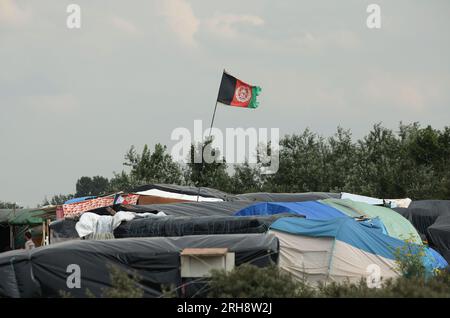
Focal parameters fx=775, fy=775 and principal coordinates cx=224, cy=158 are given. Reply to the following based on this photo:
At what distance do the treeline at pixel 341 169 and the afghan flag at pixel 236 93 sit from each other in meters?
16.5

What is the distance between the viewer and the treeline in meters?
44.3

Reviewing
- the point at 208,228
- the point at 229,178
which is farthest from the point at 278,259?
the point at 229,178

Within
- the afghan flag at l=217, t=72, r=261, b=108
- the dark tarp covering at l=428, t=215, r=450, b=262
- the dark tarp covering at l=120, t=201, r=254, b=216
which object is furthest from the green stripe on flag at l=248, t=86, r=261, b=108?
the dark tarp covering at l=428, t=215, r=450, b=262

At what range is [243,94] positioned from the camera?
25.3 meters

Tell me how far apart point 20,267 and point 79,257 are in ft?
3.60

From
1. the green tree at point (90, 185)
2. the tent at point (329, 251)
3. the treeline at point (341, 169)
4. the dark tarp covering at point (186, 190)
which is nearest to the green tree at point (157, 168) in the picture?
the treeline at point (341, 169)

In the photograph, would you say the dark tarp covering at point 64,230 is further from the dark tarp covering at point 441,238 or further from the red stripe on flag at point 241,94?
the dark tarp covering at point 441,238

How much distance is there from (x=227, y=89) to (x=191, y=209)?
4.64 m

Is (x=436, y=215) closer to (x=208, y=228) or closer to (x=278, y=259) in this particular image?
(x=208, y=228)

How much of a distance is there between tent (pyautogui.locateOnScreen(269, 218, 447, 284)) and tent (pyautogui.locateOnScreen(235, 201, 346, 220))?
147 inches

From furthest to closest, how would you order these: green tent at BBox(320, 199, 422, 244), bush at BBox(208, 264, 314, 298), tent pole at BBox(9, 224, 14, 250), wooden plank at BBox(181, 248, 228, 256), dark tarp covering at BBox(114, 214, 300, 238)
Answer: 1. tent pole at BBox(9, 224, 14, 250)
2. green tent at BBox(320, 199, 422, 244)
3. dark tarp covering at BBox(114, 214, 300, 238)
4. wooden plank at BBox(181, 248, 228, 256)
5. bush at BBox(208, 264, 314, 298)

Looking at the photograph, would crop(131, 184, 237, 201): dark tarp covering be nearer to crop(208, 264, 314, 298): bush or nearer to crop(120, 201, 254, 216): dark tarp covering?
crop(120, 201, 254, 216): dark tarp covering
